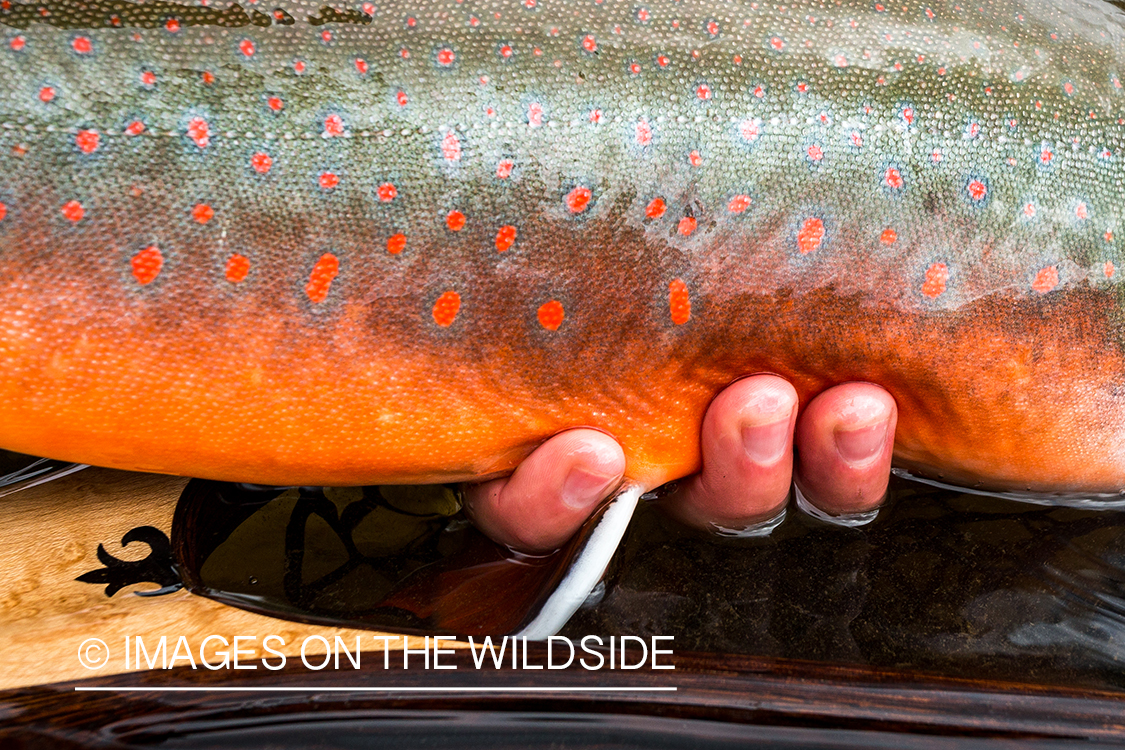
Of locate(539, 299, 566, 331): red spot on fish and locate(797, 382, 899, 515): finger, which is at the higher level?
locate(539, 299, 566, 331): red spot on fish

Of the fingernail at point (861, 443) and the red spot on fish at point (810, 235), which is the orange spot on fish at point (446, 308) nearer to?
the red spot on fish at point (810, 235)

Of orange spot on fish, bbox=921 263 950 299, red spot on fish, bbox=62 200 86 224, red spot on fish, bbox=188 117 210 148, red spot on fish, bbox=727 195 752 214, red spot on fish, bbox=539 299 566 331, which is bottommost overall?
red spot on fish, bbox=539 299 566 331

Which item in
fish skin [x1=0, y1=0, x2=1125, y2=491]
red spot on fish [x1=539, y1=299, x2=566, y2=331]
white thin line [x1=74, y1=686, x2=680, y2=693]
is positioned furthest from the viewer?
red spot on fish [x1=539, y1=299, x2=566, y2=331]

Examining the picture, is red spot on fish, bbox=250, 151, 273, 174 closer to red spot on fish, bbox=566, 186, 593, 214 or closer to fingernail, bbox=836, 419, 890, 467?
red spot on fish, bbox=566, 186, 593, 214

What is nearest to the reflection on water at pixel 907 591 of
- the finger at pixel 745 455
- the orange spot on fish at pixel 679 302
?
the finger at pixel 745 455

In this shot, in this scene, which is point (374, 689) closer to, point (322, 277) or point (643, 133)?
point (322, 277)

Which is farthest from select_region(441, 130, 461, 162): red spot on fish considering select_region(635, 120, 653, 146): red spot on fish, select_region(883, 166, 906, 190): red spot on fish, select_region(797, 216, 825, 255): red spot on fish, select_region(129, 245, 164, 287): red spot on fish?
select_region(883, 166, 906, 190): red spot on fish

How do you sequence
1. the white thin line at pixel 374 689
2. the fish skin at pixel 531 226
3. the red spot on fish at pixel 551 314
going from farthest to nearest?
the red spot on fish at pixel 551 314, the fish skin at pixel 531 226, the white thin line at pixel 374 689
